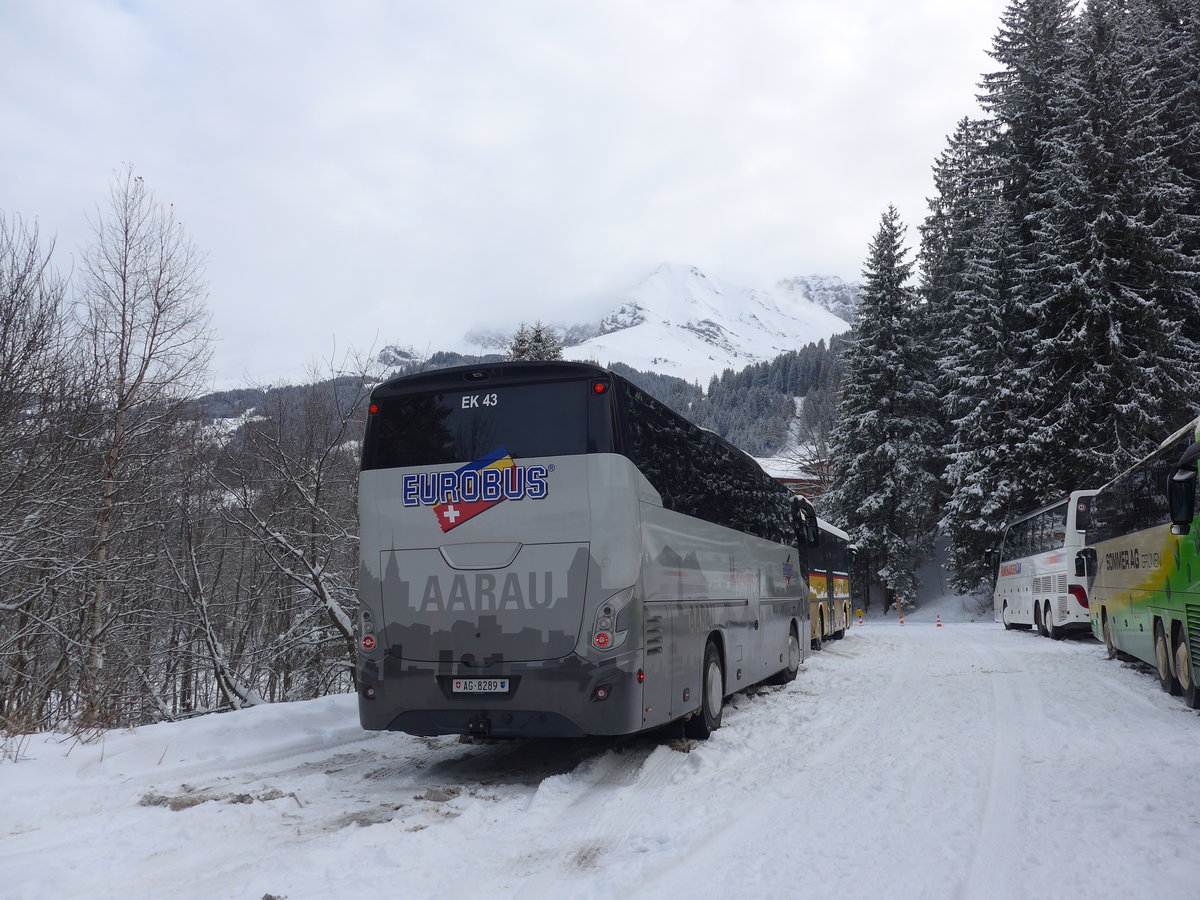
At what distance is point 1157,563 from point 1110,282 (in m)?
23.1

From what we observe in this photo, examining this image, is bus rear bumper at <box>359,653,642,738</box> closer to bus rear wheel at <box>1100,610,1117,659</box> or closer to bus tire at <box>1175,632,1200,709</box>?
bus tire at <box>1175,632,1200,709</box>

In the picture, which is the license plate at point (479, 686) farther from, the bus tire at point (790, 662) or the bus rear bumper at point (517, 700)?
the bus tire at point (790, 662)

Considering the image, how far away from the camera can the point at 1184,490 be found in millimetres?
10305

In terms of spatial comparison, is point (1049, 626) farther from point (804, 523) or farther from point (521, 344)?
point (521, 344)

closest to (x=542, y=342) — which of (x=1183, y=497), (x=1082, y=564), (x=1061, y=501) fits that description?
(x=1061, y=501)

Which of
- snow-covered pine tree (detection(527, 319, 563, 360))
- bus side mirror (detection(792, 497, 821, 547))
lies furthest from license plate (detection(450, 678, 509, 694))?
snow-covered pine tree (detection(527, 319, 563, 360))

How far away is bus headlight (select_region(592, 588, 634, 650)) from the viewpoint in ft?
24.0

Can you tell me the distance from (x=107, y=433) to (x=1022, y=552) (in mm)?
27392

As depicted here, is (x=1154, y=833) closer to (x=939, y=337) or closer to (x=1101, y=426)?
(x=1101, y=426)

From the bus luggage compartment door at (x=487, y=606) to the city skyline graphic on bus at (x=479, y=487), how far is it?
418 millimetres

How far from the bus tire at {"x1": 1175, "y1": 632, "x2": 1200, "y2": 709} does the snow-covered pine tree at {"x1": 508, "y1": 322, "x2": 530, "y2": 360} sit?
3189 centimetres

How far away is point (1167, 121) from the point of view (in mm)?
35125

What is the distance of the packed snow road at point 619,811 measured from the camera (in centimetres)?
486

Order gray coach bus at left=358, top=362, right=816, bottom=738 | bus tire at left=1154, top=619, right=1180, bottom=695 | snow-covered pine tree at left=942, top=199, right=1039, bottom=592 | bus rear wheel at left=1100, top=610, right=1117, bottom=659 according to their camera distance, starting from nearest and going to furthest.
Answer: gray coach bus at left=358, top=362, right=816, bottom=738 → bus tire at left=1154, top=619, right=1180, bottom=695 → bus rear wheel at left=1100, top=610, right=1117, bottom=659 → snow-covered pine tree at left=942, top=199, right=1039, bottom=592
